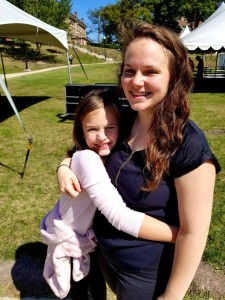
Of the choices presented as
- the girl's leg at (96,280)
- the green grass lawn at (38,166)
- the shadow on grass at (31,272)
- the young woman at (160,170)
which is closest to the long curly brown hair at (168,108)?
the young woman at (160,170)

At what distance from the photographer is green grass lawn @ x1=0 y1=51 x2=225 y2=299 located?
338 centimetres

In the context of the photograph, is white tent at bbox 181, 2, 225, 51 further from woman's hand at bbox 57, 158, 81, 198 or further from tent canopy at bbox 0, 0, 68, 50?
woman's hand at bbox 57, 158, 81, 198

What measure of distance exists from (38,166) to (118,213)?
4.48 m

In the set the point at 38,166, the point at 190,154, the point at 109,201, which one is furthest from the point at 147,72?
the point at 38,166

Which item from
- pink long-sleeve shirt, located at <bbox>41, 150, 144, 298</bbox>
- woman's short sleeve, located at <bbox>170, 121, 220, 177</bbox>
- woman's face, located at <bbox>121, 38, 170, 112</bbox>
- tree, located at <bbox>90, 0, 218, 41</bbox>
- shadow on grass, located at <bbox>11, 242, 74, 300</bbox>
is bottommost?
shadow on grass, located at <bbox>11, 242, 74, 300</bbox>

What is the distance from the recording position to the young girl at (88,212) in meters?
1.25

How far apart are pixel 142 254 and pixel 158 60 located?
804mm

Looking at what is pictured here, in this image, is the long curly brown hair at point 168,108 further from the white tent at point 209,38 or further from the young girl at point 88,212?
the white tent at point 209,38

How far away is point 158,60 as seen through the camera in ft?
3.88

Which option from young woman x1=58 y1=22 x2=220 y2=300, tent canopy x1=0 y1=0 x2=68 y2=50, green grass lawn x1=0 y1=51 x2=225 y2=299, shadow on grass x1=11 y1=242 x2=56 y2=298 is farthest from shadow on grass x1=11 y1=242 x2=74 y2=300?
tent canopy x1=0 y1=0 x2=68 y2=50

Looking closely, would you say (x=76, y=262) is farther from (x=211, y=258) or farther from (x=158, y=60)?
(x=211, y=258)

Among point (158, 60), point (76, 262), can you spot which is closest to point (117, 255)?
point (76, 262)

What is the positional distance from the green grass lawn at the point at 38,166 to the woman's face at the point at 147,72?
625 mm

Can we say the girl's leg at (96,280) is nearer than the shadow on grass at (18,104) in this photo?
Yes
